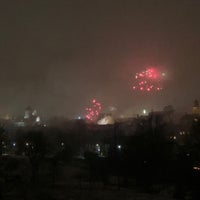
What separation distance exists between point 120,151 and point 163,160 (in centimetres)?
614

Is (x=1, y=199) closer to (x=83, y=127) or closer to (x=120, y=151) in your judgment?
(x=120, y=151)

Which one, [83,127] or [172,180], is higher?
[83,127]

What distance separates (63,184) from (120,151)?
25.4 ft

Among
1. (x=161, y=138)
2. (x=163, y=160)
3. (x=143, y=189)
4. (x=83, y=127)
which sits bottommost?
(x=143, y=189)

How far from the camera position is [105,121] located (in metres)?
116

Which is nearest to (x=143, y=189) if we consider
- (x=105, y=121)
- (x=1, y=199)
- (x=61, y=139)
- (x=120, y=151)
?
(x=120, y=151)

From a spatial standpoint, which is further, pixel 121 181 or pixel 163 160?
pixel 121 181

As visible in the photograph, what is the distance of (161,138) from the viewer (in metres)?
38.6

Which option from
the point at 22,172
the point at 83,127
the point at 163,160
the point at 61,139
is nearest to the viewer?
the point at 22,172

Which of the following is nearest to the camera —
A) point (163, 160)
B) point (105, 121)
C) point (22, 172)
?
point (22, 172)

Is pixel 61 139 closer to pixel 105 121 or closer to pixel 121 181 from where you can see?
pixel 121 181

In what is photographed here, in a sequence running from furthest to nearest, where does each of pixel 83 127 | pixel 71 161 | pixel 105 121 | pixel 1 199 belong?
1. pixel 105 121
2. pixel 83 127
3. pixel 71 161
4. pixel 1 199

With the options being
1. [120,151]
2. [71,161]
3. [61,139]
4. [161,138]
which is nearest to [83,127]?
[61,139]

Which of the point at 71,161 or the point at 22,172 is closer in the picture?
the point at 22,172
